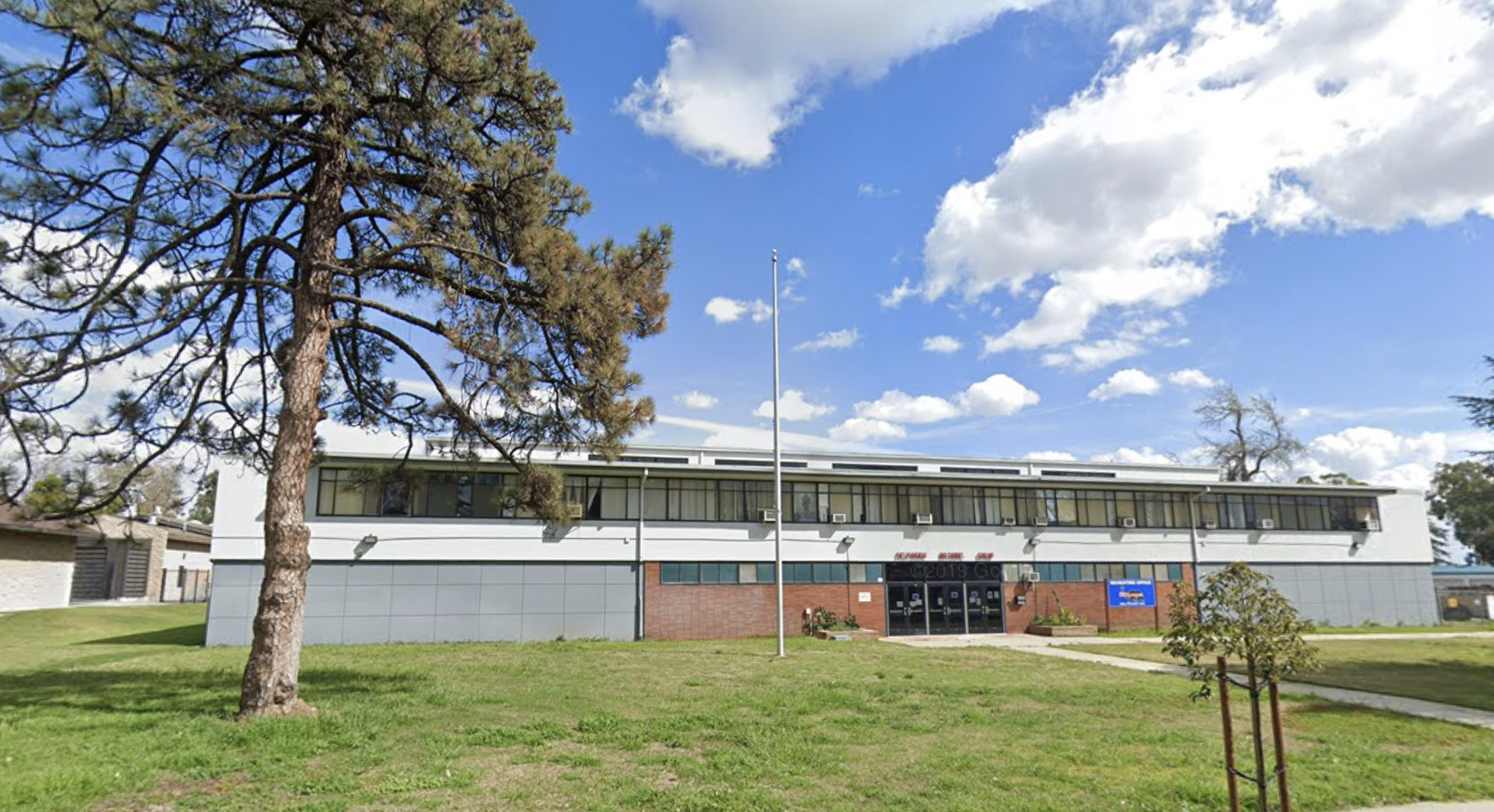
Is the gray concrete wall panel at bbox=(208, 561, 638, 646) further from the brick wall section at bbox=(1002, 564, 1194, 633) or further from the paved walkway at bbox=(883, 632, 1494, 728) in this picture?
the brick wall section at bbox=(1002, 564, 1194, 633)

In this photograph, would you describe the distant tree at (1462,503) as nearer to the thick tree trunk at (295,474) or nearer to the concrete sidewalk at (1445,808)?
the concrete sidewalk at (1445,808)

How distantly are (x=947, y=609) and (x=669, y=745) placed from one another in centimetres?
2307

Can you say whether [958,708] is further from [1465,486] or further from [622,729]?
[1465,486]

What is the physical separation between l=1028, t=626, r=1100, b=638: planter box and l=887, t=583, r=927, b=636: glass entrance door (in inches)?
164

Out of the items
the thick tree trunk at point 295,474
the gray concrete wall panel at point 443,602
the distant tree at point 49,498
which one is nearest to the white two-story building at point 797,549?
the gray concrete wall panel at point 443,602

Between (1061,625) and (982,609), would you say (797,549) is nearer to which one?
(982,609)

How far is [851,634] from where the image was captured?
1101 inches

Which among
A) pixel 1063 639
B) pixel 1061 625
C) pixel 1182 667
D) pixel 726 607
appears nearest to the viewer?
pixel 1182 667

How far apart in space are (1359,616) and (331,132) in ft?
136

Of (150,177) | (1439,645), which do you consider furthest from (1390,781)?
(1439,645)

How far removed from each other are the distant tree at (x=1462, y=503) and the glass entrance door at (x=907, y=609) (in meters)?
56.5

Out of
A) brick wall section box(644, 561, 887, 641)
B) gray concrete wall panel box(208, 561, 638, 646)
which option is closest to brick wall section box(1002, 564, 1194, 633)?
brick wall section box(644, 561, 887, 641)

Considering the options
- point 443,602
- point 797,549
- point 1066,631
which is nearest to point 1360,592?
point 1066,631

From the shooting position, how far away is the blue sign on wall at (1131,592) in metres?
32.2
